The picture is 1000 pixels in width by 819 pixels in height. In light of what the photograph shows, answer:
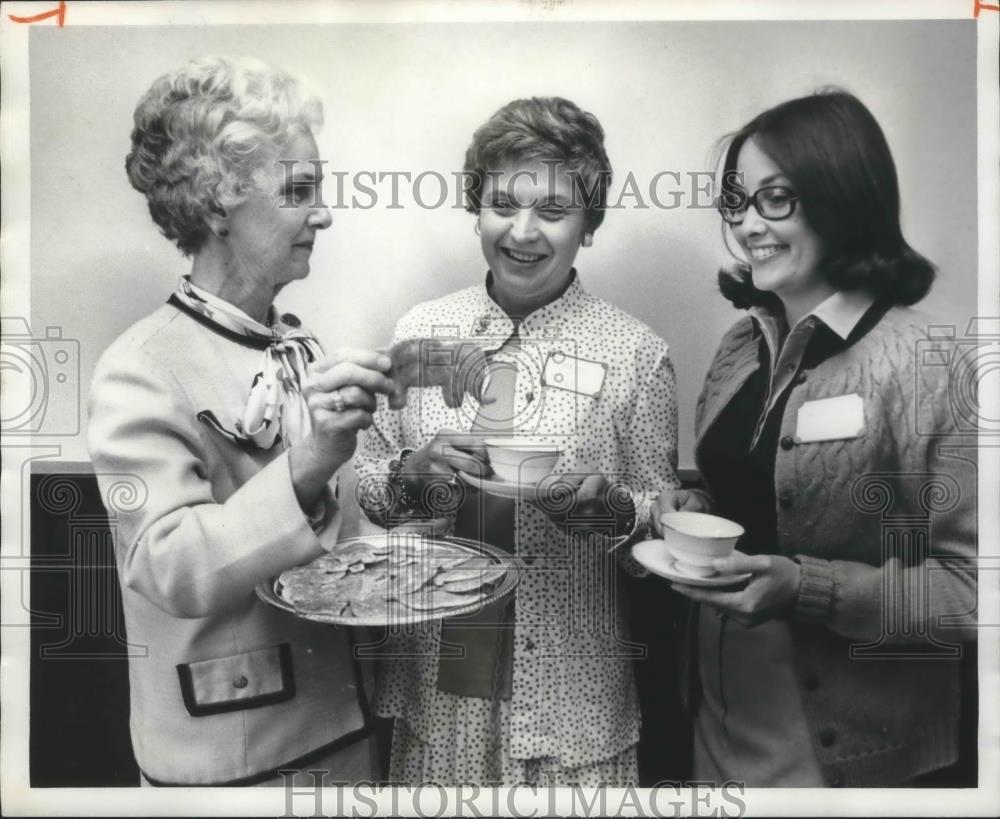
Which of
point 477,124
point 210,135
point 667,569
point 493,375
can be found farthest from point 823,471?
point 210,135

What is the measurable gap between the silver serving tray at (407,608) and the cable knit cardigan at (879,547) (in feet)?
1.44

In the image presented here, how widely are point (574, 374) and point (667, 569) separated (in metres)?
0.39

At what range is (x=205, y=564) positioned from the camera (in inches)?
60.2

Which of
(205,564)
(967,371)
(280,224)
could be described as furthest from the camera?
(967,371)

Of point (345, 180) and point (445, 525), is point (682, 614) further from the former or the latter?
point (345, 180)

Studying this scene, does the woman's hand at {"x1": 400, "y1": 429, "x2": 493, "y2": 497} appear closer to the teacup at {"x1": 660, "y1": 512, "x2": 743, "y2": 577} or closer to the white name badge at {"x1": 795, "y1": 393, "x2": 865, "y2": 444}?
the teacup at {"x1": 660, "y1": 512, "x2": 743, "y2": 577}

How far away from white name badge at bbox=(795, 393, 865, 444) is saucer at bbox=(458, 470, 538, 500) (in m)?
0.50

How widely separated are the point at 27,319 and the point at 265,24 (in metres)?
0.73

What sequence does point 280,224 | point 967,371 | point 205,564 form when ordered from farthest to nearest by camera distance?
point 967,371, point 280,224, point 205,564

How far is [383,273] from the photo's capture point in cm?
171

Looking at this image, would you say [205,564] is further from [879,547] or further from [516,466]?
[879,547]

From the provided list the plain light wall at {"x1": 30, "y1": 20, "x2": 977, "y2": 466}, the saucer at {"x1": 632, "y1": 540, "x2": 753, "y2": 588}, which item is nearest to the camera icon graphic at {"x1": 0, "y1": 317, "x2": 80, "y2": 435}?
the plain light wall at {"x1": 30, "y1": 20, "x2": 977, "y2": 466}

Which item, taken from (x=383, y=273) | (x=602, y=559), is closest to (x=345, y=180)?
(x=383, y=273)

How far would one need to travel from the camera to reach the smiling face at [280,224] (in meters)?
1.60
